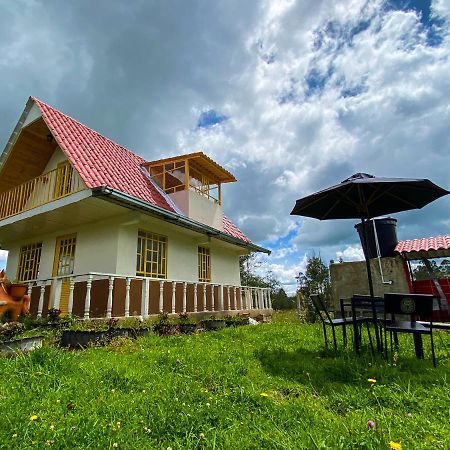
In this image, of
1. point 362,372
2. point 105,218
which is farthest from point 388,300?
point 105,218

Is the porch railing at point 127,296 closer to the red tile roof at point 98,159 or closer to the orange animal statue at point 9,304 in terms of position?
the orange animal statue at point 9,304

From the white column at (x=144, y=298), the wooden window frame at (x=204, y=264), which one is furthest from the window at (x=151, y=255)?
the wooden window frame at (x=204, y=264)

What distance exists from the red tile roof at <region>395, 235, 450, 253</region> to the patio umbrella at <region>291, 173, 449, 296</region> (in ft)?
14.5

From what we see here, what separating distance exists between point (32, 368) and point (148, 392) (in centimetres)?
148

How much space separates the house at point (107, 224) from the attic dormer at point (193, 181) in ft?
0.14

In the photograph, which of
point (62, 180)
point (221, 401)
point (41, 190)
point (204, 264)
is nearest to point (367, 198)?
point (221, 401)

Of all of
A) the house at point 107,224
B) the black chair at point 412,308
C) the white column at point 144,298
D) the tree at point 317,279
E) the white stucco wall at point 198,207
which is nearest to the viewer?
the black chair at point 412,308

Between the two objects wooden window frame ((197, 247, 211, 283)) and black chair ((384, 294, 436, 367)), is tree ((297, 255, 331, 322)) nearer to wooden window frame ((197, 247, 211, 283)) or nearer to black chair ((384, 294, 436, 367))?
wooden window frame ((197, 247, 211, 283))

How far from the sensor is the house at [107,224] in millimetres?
8172

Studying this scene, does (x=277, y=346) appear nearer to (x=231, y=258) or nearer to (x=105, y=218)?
(x=105, y=218)

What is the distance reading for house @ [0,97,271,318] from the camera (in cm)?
817

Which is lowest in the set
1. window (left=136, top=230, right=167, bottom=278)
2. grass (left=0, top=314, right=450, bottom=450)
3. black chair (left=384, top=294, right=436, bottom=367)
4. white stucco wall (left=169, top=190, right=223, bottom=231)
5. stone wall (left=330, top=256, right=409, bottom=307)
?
grass (left=0, top=314, right=450, bottom=450)

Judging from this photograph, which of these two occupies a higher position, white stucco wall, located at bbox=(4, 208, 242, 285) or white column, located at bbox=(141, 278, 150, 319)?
white stucco wall, located at bbox=(4, 208, 242, 285)

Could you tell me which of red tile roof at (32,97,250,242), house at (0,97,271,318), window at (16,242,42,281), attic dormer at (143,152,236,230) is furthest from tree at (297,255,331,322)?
window at (16,242,42,281)
